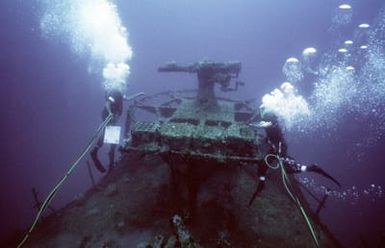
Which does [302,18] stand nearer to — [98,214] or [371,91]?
[371,91]

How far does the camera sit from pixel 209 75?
8305 mm

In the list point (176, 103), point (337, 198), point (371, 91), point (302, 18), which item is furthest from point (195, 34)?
point (176, 103)

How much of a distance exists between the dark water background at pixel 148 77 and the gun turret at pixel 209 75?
14.9 metres

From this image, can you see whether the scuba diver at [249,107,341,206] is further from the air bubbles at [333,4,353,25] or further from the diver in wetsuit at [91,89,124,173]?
the air bubbles at [333,4,353,25]

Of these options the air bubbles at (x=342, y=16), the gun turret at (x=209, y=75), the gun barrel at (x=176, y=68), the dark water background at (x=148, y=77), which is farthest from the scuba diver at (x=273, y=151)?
the air bubbles at (x=342, y=16)

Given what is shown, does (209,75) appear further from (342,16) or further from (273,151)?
(342,16)

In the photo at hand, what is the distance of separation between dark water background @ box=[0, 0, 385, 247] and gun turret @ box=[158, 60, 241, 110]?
14942 millimetres

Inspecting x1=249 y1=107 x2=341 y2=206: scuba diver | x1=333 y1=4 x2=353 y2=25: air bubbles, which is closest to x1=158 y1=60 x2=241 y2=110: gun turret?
x1=249 y1=107 x2=341 y2=206: scuba diver

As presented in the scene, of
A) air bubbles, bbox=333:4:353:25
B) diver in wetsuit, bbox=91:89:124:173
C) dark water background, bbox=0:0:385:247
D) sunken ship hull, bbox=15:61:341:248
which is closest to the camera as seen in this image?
sunken ship hull, bbox=15:61:341:248

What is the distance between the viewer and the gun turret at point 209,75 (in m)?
8.03

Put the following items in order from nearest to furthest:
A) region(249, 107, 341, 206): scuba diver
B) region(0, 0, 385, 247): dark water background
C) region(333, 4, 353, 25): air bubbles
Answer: region(249, 107, 341, 206): scuba diver, region(0, 0, 385, 247): dark water background, region(333, 4, 353, 25): air bubbles

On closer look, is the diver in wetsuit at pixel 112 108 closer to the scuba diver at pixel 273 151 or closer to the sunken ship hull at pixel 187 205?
the sunken ship hull at pixel 187 205

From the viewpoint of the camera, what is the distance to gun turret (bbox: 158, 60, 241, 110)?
803cm

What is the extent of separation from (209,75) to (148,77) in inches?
2323
